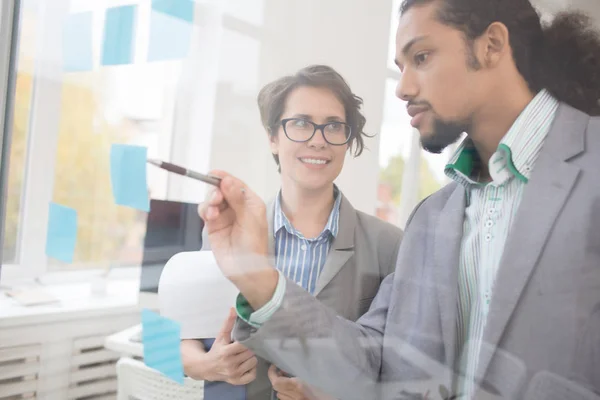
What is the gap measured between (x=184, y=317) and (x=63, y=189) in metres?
0.48

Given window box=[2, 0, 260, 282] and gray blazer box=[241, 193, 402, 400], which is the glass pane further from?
gray blazer box=[241, 193, 402, 400]

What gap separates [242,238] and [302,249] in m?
0.09

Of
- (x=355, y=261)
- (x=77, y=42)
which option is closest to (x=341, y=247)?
(x=355, y=261)

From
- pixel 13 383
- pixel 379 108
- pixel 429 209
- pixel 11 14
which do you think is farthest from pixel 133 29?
pixel 13 383

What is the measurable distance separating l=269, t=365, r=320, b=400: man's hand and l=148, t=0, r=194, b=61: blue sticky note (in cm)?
60

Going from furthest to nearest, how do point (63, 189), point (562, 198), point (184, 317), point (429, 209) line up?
point (63, 189) < point (184, 317) < point (429, 209) < point (562, 198)

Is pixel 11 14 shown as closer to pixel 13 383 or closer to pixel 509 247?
pixel 13 383

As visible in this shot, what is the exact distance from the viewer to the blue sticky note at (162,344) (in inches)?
36.6

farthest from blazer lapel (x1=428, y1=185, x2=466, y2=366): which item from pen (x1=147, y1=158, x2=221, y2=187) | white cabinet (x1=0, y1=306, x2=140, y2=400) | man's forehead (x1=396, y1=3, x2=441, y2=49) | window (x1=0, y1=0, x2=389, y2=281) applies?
white cabinet (x1=0, y1=306, x2=140, y2=400)

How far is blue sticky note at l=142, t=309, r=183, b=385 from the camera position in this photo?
3.05 ft

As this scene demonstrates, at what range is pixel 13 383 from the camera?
1.18 metres

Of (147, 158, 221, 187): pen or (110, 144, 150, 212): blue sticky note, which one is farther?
(110, 144, 150, 212): blue sticky note

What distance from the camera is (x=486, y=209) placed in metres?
0.70

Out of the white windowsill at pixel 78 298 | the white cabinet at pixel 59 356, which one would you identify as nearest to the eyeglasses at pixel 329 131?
the white windowsill at pixel 78 298
